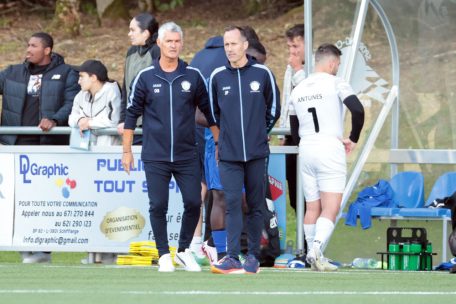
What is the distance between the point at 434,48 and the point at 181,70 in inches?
150

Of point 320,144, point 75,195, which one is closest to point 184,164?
point 320,144

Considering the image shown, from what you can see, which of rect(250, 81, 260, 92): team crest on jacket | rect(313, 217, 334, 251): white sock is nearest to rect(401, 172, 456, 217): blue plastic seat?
rect(313, 217, 334, 251): white sock

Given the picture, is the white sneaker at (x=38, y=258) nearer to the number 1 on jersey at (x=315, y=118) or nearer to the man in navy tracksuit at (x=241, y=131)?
the man in navy tracksuit at (x=241, y=131)

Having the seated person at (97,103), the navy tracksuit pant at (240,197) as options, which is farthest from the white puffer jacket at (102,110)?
the navy tracksuit pant at (240,197)

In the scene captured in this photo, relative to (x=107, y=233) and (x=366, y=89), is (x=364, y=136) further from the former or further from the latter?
(x=107, y=233)

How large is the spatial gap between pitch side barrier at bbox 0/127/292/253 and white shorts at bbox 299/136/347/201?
0.93 m

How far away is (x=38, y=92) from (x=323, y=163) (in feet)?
11.0

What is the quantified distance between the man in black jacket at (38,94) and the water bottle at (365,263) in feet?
10.6

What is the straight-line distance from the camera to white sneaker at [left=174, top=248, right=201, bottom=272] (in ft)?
44.2

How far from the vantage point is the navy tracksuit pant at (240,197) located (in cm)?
1322

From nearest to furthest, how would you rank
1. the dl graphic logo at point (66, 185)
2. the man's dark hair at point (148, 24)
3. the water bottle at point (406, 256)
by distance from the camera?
the water bottle at point (406, 256) < the man's dark hair at point (148, 24) < the dl graphic logo at point (66, 185)

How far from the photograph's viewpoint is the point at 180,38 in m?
13.5

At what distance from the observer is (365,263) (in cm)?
1527

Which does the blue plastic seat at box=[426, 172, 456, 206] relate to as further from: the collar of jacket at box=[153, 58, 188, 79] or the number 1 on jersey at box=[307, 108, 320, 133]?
the collar of jacket at box=[153, 58, 188, 79]
